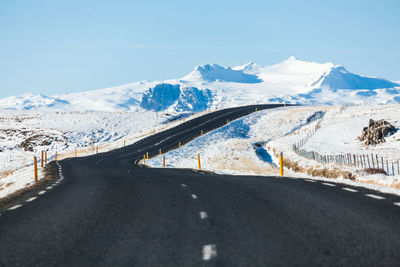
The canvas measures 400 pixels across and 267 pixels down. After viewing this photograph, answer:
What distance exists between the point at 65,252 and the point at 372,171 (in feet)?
63.9

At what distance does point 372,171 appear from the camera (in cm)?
2266

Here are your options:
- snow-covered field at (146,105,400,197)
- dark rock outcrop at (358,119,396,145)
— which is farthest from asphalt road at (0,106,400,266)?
dark rock outcrop at (358,119,396,145)

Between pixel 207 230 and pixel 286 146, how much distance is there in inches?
1840

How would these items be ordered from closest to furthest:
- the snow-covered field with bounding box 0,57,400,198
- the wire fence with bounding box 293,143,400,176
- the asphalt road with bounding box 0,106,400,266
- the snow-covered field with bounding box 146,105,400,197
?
the asphalt road with bounding box 0,106,400,266 < the wire fence with bounding box 293,143,400,176 < the snow-covered field with bounding box 146,105,400,197 < the snow-covered field with bounding box 0,57,400,198

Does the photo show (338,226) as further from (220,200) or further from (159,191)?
(159,191)

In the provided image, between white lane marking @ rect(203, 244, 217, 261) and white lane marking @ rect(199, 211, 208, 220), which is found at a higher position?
white lane marking @ rect(203, 244, 217, 261)

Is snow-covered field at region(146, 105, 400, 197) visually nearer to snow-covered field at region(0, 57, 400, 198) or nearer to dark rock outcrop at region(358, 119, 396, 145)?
snow-covered field at region(0, 57, 400, 198)

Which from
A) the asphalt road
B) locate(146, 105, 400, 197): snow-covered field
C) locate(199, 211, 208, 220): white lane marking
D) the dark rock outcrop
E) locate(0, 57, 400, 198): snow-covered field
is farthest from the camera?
the dark rock outcrop

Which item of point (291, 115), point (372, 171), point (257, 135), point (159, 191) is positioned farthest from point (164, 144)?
point (159, 191)

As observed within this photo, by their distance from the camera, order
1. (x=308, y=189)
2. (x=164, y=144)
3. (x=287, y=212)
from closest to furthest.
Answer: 1. (x=287, y=212)
2. (x=308, y=189)
3. (x=164, y=144)

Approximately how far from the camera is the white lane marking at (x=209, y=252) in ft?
19.8

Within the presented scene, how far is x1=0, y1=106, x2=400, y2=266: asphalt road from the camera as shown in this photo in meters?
5.92

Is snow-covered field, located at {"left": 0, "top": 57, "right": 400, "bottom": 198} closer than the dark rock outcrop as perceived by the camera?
Yes

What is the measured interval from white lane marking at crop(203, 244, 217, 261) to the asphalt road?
0.04ft
